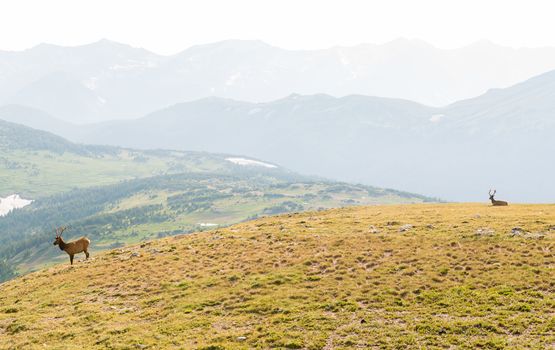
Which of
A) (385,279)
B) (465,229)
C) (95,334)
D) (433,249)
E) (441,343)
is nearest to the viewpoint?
(441,343)

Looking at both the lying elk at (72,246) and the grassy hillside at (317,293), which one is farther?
the lying elk at (72,246)

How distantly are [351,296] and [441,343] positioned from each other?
26.8 ft

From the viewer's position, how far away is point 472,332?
24.8 metres

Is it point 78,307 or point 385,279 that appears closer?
point 385,279

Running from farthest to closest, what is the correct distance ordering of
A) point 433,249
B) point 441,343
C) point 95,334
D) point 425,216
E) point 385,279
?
point 425,216 < point 433,249 < point 385,279 < point 95,334 < point 441,343

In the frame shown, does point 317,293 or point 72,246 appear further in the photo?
point 72,246

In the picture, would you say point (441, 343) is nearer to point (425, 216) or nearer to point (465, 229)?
point (465, 229)

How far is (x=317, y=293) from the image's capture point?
32.3 metres

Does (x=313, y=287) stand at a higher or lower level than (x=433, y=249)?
lower

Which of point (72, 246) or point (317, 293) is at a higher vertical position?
point (317, 293)

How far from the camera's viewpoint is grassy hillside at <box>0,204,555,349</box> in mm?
26062

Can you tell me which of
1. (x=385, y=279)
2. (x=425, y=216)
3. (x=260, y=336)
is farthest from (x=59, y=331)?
(x=425, y=216)

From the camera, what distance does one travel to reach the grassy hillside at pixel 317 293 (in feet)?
85.5

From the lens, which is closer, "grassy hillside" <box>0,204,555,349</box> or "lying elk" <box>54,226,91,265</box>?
"grassy hillside" <box>0,204,555,349</box>
